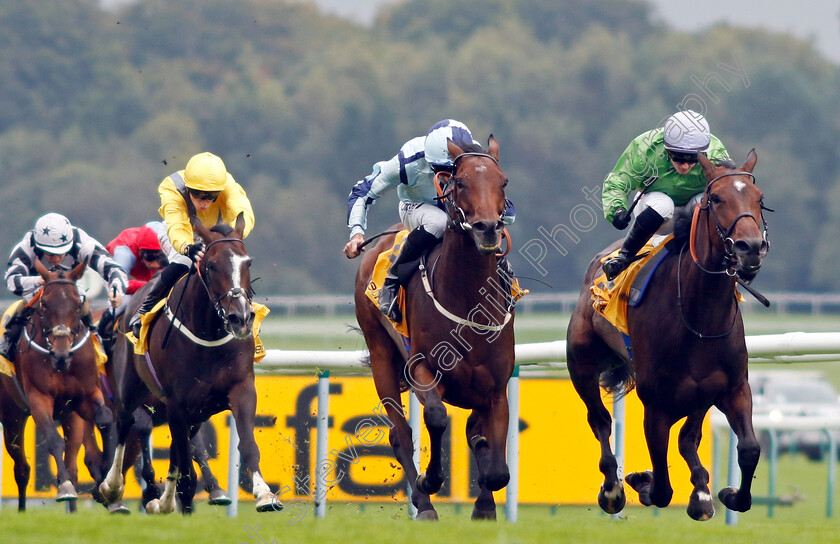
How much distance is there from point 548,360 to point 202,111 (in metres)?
34.8

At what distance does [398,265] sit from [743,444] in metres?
2.11

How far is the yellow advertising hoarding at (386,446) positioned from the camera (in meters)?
10.7

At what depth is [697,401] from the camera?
711cm

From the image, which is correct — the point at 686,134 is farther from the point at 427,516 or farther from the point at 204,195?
the point at 204,195

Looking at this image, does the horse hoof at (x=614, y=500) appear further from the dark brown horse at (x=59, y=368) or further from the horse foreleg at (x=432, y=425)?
the dark brown horse at (x=59, y=368)

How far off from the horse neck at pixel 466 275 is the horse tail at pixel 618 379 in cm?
134

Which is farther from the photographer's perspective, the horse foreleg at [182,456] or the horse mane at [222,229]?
the horse foreleg at [182,456]

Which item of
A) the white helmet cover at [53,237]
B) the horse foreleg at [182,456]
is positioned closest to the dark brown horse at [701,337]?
the horse foreleg at [182,456]

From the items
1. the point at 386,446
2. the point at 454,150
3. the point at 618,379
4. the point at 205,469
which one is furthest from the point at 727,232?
the point at 386,446

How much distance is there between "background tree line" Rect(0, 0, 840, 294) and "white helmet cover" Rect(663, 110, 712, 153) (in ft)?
82.3

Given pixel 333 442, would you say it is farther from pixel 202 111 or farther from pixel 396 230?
pixel 202 111

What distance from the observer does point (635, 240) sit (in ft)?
25.2

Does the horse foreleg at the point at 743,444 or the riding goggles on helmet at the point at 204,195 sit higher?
the riding goggles on helmet at the point at 204,195

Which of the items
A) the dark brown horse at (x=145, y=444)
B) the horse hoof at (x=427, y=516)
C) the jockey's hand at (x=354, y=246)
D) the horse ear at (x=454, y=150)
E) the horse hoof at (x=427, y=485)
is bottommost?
the horse hoof at (x=427, y=516)
